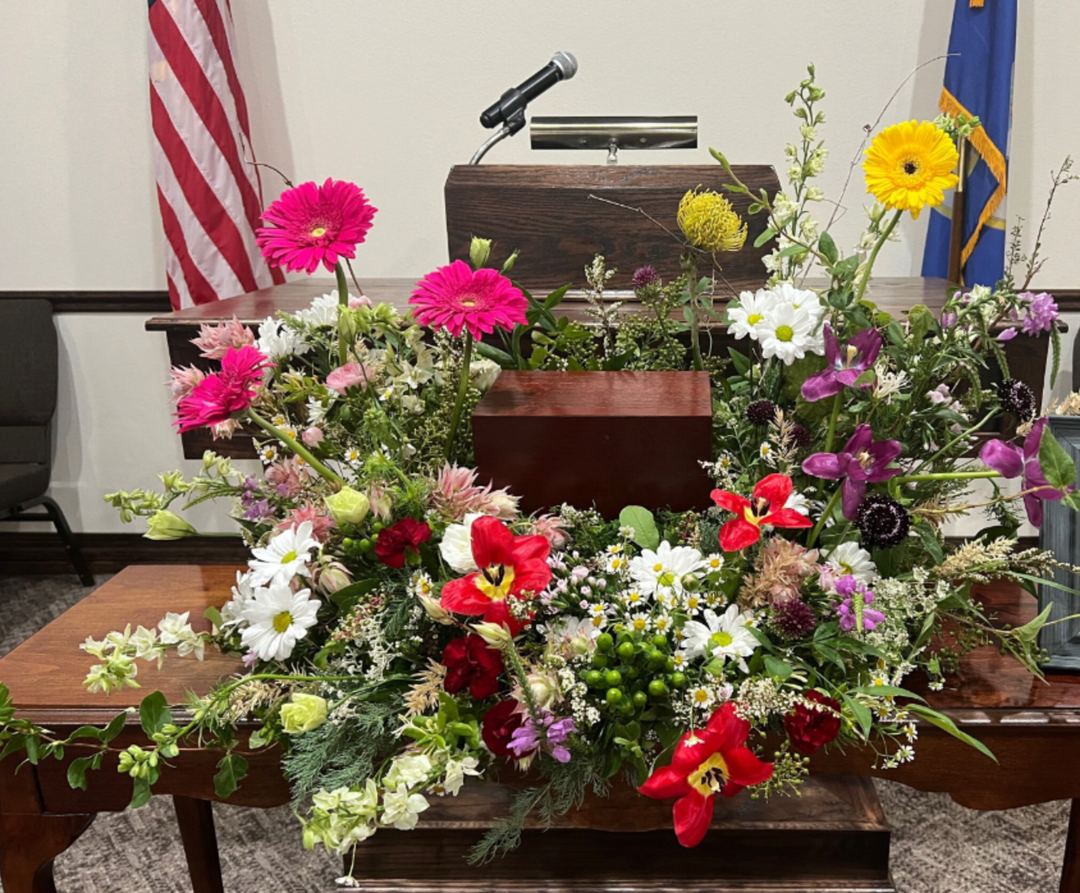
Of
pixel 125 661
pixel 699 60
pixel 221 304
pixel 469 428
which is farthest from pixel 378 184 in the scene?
pixel 125 661

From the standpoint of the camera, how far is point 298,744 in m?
0.76

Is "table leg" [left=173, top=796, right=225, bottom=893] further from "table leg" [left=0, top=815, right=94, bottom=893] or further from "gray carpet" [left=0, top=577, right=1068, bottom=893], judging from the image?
"table leg" [left=0, top=815, right=94, bottom=893]

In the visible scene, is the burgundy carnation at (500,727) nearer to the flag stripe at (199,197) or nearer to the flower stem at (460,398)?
the flower stem at (460,398)

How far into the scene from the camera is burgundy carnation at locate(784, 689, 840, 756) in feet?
2.34

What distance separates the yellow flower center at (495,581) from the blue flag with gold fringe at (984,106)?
6.72ft

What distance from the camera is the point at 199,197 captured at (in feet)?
7.97

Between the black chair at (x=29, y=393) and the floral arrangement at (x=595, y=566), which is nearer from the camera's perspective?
the floral arrangement at (x=595, y=566)

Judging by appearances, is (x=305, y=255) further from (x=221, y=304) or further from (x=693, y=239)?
(x=221, y=304)

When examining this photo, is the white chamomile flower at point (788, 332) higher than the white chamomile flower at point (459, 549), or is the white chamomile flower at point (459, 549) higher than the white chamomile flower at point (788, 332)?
the white chamomile flower at point (788, 332)

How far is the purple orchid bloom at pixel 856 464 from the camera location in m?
0.74

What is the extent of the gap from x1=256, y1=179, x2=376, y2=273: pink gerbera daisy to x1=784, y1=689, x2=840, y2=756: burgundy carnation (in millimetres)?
580

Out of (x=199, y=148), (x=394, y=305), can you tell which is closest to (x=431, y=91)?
(x=199, y=148)

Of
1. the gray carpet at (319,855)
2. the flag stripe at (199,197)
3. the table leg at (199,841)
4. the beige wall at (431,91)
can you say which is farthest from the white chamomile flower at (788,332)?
the flag stripe at (199,197)

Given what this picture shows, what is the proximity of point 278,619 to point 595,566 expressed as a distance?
291 millimetres
